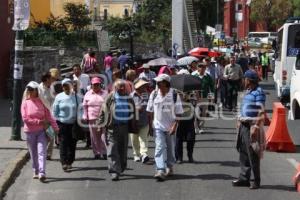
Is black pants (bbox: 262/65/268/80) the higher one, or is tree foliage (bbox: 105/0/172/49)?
tree foliage (bbox: 105/0/172/49)

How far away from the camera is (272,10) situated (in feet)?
249

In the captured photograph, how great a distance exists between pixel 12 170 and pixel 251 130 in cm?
407

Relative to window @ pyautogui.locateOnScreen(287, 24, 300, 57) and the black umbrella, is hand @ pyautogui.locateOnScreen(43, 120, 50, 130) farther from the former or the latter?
window @ pyautogui.locateOnScreen(287, 24, 300, 57)

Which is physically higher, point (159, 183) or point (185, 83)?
point (185, 83)

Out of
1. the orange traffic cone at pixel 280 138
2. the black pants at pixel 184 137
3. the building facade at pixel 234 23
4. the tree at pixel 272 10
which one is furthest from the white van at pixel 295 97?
the building facade at pixel 234 23

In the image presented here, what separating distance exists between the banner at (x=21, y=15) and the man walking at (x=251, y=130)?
21.5 ft

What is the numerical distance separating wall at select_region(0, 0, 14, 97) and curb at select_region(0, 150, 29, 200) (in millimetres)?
11663

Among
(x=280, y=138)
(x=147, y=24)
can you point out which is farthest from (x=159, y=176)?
(x=147, y=24)

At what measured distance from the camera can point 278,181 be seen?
10.5m

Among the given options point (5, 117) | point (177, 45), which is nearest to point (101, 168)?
point (5, 117)

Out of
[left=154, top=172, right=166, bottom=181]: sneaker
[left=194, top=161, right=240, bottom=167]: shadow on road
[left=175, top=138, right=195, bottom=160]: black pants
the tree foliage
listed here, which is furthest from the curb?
the tree foliage

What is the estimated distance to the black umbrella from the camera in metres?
13.6

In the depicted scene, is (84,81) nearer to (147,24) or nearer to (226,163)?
(226,163)

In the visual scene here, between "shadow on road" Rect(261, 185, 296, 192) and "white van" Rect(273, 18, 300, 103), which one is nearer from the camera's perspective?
"shadow on road" Rect(261, 185, 296, 192)
